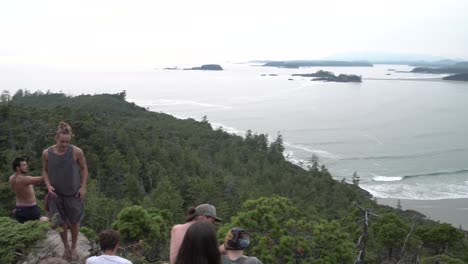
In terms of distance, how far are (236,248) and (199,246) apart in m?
0.63

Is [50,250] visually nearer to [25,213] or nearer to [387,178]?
[25,213]

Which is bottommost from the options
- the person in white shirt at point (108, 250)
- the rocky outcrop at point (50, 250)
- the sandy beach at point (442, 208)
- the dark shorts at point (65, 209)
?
the sandy beach at point (442, 208)

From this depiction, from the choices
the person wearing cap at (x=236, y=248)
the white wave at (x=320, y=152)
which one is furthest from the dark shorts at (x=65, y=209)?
the white wave at (x=320, y=152)

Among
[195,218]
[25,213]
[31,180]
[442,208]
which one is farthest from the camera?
[442,208]

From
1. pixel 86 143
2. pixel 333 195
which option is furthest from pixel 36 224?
pixel 333 195

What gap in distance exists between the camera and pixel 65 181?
5348mm

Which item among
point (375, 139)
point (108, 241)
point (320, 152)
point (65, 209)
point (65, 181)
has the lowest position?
point (320, 152)

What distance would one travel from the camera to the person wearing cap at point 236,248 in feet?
11.4

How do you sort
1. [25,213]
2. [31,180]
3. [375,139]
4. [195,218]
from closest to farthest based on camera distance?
[195,218], [31,180], [25,213], [375,139]

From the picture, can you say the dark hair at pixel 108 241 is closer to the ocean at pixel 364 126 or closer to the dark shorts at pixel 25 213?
the dark shorts at pixel 25 213

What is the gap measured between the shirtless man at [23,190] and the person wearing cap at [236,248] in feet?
10.5

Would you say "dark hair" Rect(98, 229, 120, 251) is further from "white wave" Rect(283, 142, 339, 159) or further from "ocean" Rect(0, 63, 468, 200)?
"white wave" Rect(283, 142, 339, 159)

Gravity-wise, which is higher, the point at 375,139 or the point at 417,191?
the point at 375,139

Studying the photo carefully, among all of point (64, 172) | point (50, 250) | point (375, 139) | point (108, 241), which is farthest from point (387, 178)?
point (108, 241)
